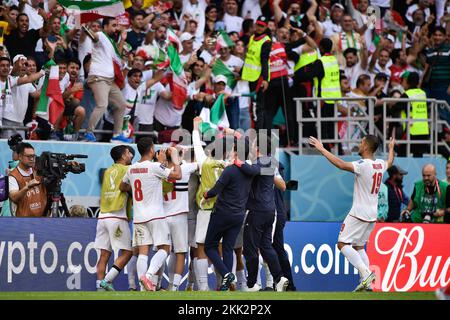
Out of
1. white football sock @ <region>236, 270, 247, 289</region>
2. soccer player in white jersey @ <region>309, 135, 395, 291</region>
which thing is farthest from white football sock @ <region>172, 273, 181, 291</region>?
soccer player in white jersey @ <region>309, 135, 395, 291</region>

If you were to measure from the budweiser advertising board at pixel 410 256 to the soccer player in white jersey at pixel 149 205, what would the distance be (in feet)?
15.5

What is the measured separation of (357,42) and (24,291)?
1119cm

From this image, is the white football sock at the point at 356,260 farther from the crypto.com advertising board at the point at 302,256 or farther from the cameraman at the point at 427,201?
the cameraman at the point at 427,201

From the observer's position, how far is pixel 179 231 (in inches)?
725

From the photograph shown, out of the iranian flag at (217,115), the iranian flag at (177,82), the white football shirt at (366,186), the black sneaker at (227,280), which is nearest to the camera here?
the black sneaker at (227,280)

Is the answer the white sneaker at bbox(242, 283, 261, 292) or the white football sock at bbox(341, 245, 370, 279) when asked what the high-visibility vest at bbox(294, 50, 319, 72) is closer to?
the white sneaker at bbox(242, 283, 261, 292)

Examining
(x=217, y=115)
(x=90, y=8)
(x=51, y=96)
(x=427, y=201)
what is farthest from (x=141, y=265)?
(x=427, y=201)

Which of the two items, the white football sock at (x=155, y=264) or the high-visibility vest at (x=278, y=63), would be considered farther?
the high-visibility vest at (x=278, y=63)

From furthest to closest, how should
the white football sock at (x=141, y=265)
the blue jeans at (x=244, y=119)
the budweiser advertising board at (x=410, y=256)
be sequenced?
the blue jeans at (x=244, y=119) → the budweiser advertising board at (x=410, y=256) → the white football sock at (x=141, y=265)

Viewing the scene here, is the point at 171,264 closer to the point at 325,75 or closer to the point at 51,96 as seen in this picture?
the point at 51,96

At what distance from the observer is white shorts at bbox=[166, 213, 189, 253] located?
60.4ft

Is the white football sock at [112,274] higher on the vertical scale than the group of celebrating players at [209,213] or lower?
lower

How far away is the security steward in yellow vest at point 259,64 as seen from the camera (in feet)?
77.5

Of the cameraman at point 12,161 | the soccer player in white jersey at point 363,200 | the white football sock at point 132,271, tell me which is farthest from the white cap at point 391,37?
the white football sock at point 132,271
